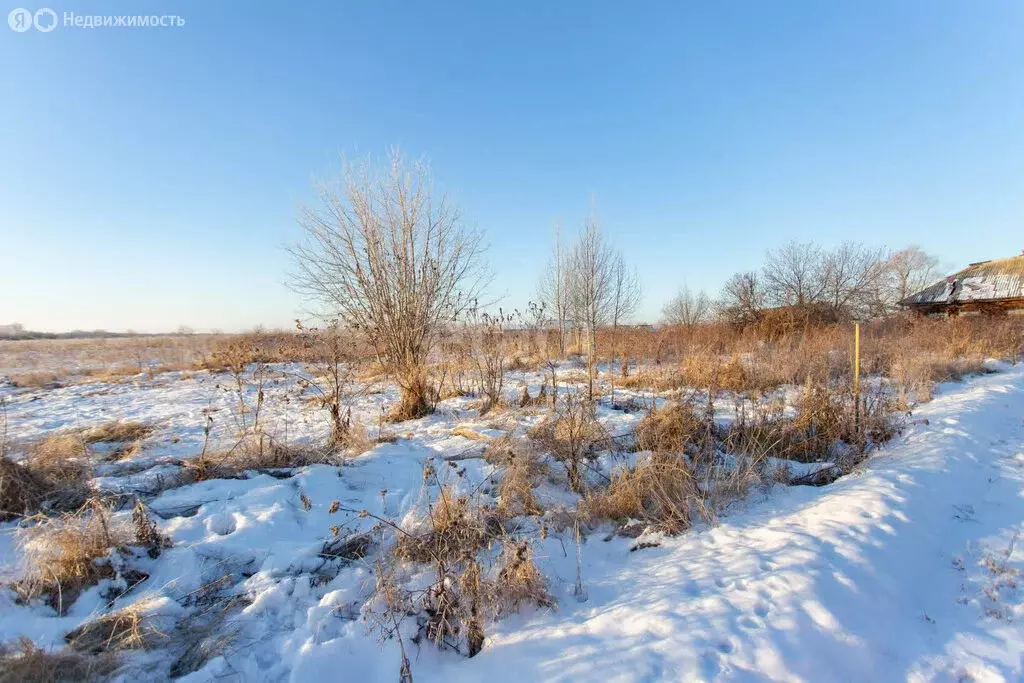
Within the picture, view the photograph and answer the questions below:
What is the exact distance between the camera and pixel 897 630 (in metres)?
2.07

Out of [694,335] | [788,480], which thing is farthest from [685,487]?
[694,335]

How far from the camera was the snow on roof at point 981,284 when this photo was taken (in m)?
21.3

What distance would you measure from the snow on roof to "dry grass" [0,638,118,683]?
3192 centimetres

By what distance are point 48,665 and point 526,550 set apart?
2.18m

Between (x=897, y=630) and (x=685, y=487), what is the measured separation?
145 cm

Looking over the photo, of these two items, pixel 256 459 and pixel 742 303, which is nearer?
pixel 256 459

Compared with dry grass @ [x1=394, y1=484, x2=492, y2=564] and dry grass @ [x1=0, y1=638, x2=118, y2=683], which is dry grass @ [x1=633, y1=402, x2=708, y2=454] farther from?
dry grass @ [x1=0, y1=638, x2=118, y2=683]

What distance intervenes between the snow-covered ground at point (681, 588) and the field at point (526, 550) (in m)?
0.01

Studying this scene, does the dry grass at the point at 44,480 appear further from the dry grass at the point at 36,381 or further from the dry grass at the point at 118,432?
the dry grass at the point at 36,381

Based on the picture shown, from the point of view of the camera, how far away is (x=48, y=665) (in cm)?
181

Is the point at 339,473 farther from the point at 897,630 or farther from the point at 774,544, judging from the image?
the point at 897,630

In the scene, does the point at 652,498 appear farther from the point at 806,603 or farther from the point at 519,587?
the point at 519,587

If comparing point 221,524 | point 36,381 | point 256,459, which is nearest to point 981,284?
point 256,459

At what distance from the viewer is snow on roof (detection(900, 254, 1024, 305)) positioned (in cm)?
2127
